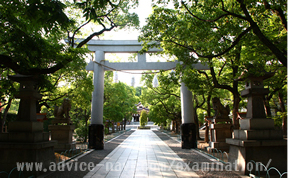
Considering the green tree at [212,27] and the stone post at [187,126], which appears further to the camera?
the stone post at [187,126]

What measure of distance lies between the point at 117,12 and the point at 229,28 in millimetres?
5926

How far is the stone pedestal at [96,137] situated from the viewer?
41.9 ft

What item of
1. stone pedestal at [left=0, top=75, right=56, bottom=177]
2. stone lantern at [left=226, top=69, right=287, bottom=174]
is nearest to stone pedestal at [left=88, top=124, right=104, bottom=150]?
stone pedestal at [left=0, top=75, right=56, bottom=177]

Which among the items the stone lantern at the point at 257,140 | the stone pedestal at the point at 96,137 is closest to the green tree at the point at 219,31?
the stone lantern at the point at 257,140

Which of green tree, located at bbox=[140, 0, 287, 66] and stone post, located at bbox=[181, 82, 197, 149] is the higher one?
green tree, located at bbox=[140, 0, 287, 66]

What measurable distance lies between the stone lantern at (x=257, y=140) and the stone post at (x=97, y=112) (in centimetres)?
813

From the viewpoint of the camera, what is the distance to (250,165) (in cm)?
641

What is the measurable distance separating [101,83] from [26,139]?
768 centimetres

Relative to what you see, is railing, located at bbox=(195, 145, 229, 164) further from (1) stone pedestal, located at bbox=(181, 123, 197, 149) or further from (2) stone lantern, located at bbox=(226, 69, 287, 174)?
(2) stone lantern, located at bbox=(226, 69, 287, 174)

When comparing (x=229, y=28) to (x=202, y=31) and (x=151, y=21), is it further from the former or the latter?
(x=151, y=21)

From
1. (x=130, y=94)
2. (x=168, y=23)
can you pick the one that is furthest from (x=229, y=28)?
(x=130, y=94)

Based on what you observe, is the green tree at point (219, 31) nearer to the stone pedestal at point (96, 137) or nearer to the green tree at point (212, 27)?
the green tree at point (212, 27)

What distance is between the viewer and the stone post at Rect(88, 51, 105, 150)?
42.3 feet

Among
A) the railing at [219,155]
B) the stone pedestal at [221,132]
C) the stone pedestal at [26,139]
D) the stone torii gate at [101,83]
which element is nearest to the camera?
the stone pedestal at [26,139]
